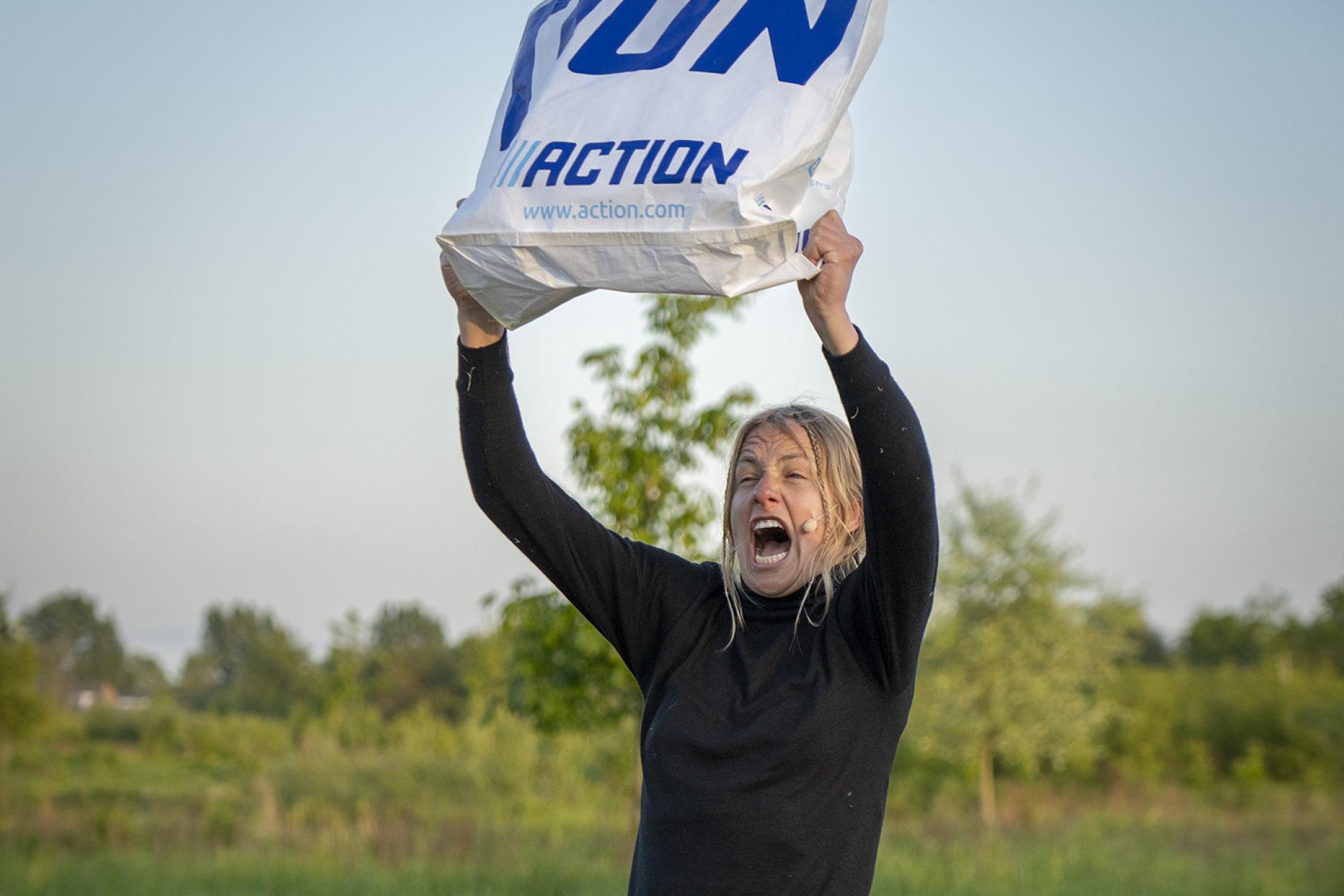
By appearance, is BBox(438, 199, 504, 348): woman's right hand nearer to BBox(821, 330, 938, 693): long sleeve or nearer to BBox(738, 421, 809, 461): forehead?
BBox(738, 421, 809, 461): forehead

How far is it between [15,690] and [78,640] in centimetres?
1413

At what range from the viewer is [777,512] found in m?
2.22

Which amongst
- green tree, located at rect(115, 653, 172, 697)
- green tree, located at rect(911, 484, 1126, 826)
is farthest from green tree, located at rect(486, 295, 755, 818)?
green tree, located at rect(115, 653, 172, 697)

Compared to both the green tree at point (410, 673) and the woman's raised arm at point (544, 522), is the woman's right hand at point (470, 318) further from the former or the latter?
the green tree at point (410, 673)

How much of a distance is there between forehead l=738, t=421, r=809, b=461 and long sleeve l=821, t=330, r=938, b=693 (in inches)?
12.4

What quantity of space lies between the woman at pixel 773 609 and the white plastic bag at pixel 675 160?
12cm

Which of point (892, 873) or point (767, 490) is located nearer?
point (767, 490)

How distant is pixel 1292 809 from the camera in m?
17.0

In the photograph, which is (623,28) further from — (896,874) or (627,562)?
A: (896,874)

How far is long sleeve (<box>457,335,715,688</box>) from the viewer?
222 centimetres

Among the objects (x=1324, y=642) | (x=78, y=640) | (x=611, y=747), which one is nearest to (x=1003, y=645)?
(x=611, y=747)

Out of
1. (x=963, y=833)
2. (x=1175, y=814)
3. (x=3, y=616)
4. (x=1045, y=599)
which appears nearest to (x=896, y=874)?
(x=963, y=833)

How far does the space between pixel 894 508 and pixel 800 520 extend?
0.33 m

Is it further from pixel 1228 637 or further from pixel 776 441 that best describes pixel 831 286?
pixel 1228 637
